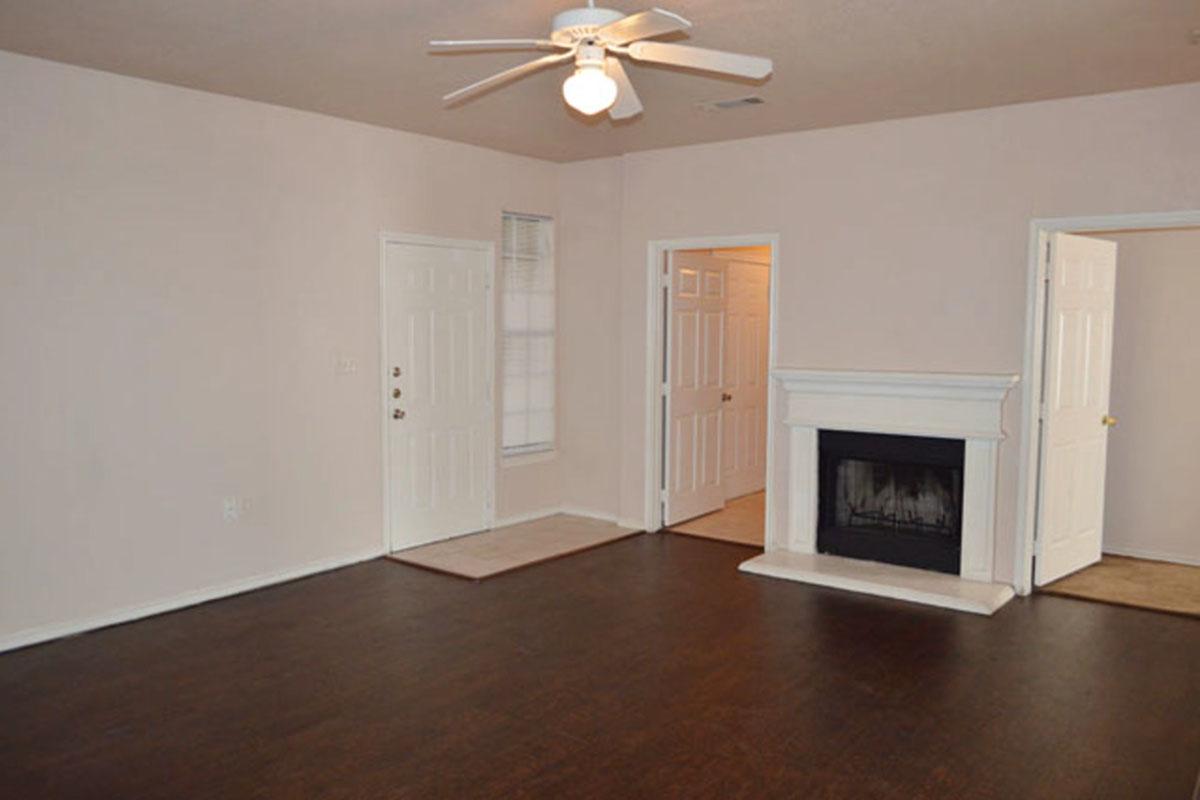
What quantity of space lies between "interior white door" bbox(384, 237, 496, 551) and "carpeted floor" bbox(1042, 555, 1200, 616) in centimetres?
366

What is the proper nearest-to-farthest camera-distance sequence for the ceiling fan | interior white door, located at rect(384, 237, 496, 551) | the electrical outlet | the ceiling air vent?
the ceiling fan
the ceiling air vent
the electrical outlet
interior white door, located at rect(384, 237, 496, 551)

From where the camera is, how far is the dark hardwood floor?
9.66 ft

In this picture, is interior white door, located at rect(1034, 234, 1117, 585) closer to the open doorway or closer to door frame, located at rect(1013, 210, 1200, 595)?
door frame, located at rect(1013, 210, 1200, 595)

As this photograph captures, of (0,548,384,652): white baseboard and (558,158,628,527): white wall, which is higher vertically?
(558,158,628,527): white wall

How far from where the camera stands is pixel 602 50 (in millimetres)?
2977

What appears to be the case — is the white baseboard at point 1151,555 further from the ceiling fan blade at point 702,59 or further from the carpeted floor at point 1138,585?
the ceiling fan blade at point 702,59

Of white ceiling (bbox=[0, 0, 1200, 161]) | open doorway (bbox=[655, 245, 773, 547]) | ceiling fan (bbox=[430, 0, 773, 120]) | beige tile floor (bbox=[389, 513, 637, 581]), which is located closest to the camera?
ceiling fan (bbox=[430, 0, 773, 120])

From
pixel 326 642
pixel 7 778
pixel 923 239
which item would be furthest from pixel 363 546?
pixel 923 239

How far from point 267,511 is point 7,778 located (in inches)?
85.5

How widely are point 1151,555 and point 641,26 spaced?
491 centimetres

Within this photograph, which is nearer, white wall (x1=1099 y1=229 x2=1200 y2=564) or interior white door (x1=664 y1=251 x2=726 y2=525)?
white wall (x1=1099 y1=229 x2=1200 y2=564)

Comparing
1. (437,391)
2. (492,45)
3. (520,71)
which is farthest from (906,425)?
(492,45)

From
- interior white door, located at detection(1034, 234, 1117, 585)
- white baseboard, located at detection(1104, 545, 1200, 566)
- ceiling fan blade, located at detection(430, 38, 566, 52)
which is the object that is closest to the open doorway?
interior white door, located at detection(1034, 234, 1117, 585)

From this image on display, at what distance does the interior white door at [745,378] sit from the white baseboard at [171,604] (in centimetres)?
302
